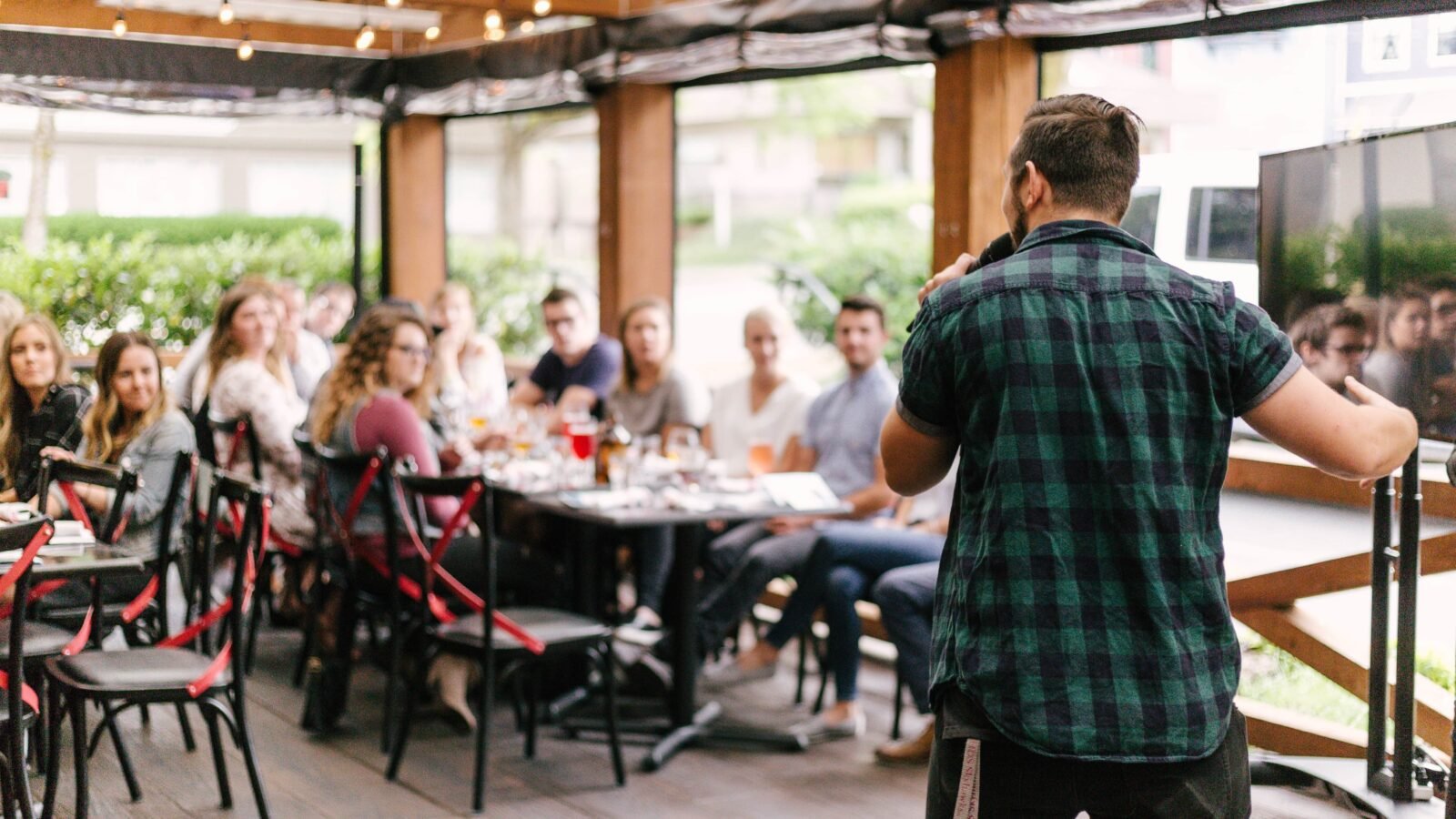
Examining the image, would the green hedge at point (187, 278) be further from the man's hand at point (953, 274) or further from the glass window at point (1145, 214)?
the man's hand at point (953, 274)

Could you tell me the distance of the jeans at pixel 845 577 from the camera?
479cm

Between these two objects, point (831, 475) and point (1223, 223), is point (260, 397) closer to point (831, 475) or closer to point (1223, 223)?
point (831, 475)

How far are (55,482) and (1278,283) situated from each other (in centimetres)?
347

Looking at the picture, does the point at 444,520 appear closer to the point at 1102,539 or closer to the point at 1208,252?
the point at 1208,252

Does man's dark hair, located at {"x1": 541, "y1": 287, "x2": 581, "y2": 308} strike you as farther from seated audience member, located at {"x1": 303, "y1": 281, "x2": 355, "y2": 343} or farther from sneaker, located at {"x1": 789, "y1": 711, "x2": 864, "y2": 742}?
sneaker, located at {"x1": 789, "y1": 711, "x2": 864, "y2": 742}

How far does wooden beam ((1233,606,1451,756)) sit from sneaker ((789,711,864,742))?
127cm

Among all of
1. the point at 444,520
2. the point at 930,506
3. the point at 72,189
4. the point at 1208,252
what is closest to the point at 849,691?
the point at 930,506

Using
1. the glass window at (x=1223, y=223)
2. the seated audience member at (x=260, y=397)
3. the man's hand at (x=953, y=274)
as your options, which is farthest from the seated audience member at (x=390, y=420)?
the man's hand at (x=953, y=274)

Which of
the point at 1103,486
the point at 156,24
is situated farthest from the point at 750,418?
the point at 1103,486

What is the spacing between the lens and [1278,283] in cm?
340

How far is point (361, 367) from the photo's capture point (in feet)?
16.3

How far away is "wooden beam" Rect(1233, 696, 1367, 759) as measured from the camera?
14.2 ft

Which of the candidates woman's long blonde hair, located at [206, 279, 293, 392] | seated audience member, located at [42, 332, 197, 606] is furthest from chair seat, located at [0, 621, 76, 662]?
woman's long blonde hair, located at [206, 279, 293, 392]

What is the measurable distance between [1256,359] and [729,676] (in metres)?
4.03
